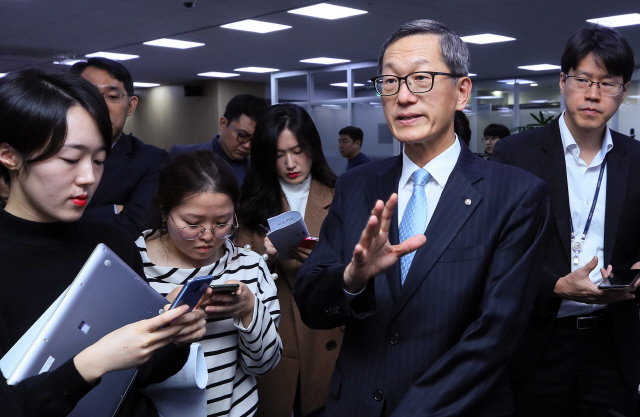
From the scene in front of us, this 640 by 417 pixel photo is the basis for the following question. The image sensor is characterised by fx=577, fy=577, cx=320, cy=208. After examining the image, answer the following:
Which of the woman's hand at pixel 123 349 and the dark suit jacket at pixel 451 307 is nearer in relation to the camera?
the woman's hand at pixel 123 349

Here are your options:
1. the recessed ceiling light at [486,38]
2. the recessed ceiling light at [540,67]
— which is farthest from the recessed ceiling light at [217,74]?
the recessed ceiling light at [540,67]

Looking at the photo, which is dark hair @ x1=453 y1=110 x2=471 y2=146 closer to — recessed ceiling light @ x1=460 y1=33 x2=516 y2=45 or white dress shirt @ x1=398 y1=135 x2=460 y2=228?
white dress shirt @ x1=398 y1=135 x2=460 y2=228

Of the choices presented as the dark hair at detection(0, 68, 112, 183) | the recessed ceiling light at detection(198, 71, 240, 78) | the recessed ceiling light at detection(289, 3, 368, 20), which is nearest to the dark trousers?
the dark hair at detection(0, 68, 112, 183)

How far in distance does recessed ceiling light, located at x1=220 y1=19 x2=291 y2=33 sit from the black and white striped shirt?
23.9ft

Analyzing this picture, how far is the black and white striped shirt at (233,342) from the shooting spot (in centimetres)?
177

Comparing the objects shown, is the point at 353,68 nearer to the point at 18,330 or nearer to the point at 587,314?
the point at 587,314

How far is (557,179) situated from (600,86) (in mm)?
369

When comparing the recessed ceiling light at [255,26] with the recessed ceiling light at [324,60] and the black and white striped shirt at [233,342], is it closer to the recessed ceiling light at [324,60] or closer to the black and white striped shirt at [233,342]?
the recessed ceiling light at [324,60]

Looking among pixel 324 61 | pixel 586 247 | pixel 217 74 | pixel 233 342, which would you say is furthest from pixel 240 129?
pixel 217 74

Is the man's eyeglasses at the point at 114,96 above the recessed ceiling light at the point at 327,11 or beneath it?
beneath

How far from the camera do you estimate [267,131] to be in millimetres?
2643

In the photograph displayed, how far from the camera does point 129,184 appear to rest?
244 cm

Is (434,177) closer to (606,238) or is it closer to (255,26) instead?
(606,238)

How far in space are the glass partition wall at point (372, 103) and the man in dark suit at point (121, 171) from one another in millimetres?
10311
